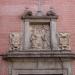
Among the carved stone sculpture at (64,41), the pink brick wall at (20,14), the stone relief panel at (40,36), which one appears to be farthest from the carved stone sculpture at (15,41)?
the carved stone sculpture at (64,41)

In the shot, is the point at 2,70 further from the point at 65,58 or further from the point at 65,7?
the point at 65,7

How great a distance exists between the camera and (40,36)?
35.8 feet

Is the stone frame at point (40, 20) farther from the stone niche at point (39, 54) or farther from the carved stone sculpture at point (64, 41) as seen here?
the carved stone sculpture at point (64, 41)

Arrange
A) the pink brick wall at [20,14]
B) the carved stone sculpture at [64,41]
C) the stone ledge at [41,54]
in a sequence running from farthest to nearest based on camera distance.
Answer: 1. the pink brick wall at [20,14]
2. the carved stone sculpture at [64,41]
3. the stone ledge at [41,54]

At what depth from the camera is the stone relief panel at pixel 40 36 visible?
35.6 feet

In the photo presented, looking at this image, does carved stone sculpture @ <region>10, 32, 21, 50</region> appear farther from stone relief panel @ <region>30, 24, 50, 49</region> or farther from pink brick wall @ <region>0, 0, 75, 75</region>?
stone relief panel @ <region>30, 24, 50, 49</region>

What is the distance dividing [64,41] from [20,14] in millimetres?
1316

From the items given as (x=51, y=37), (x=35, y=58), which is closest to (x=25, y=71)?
(x=35, y=58)

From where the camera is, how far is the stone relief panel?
10.8 m

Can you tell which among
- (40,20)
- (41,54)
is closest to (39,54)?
(41,54)

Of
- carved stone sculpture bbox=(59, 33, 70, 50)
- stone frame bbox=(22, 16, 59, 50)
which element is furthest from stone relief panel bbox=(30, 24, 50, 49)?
carved stone sculpture bbox=(59, 33, 70, 50)

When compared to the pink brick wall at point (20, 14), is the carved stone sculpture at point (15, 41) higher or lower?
lower

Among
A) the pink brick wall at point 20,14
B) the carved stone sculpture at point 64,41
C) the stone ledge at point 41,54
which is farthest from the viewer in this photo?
the pink brick wall at point 20,14

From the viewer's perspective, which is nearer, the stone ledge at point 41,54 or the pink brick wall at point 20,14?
the stone ledge at point 41,54
